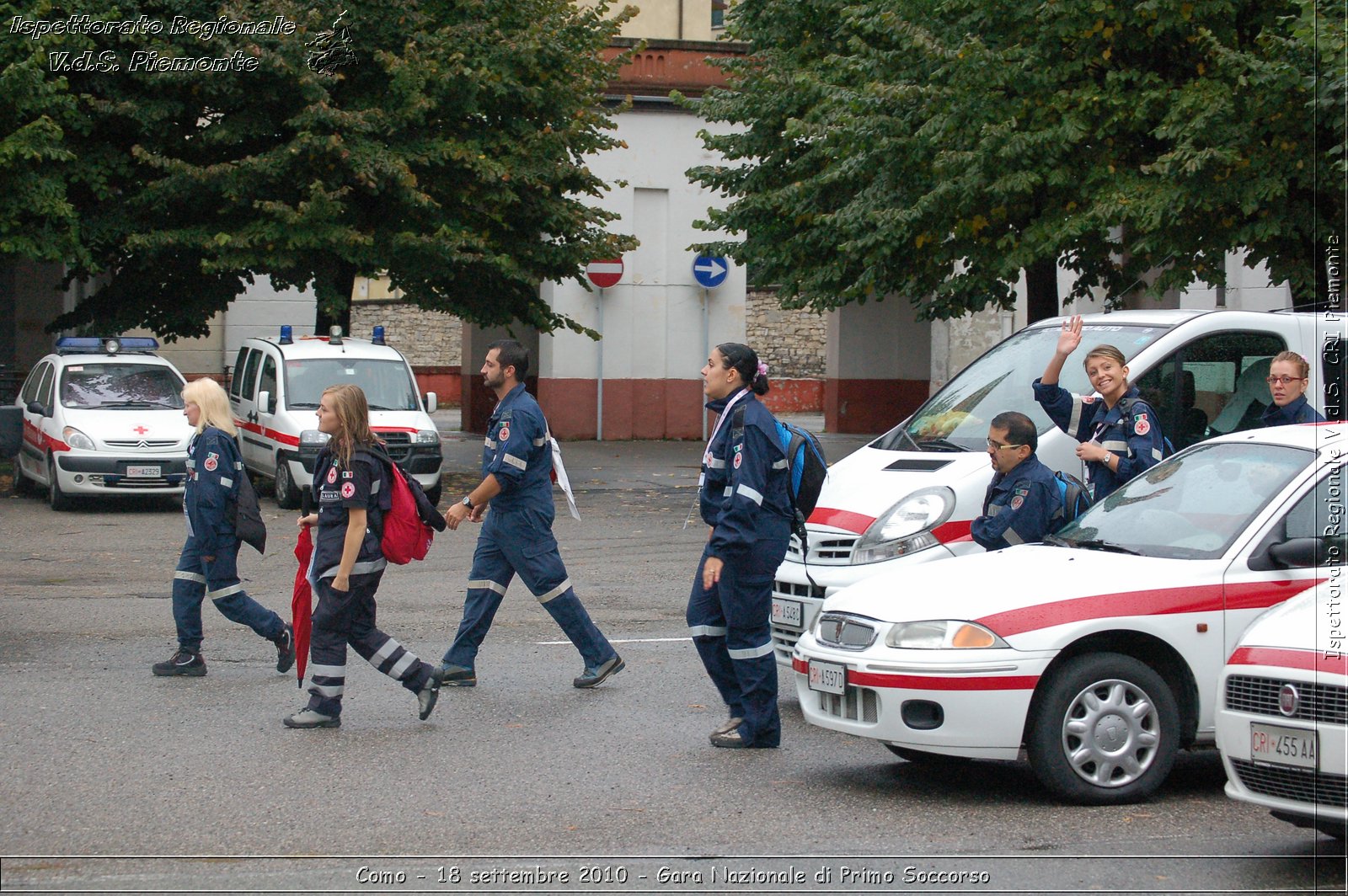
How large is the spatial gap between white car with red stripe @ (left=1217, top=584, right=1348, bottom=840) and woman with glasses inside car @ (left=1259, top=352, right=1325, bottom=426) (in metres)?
3.31

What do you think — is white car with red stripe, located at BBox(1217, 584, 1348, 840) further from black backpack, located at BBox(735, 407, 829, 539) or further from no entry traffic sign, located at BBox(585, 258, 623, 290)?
no entry traffic sign, located at BBox(585, 258, 623, 290)

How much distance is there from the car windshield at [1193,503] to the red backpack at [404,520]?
3039mm

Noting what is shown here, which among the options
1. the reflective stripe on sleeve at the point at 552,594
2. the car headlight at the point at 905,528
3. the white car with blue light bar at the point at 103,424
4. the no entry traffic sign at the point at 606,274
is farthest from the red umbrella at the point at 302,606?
the no entry traffic sign at the point at 606,274

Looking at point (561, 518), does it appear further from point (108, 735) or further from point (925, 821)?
point (925, 821)

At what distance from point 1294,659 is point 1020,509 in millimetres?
2353

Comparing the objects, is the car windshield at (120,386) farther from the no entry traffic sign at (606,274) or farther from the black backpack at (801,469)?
the black backpack at (801,469)

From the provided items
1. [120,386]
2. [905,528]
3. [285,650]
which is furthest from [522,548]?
[120,386]

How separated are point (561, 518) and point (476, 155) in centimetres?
516

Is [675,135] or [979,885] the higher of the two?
[675,135]

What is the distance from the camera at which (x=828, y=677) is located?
259 inches

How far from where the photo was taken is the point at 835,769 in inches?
276

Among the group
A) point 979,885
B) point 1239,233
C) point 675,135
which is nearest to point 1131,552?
point 979,885

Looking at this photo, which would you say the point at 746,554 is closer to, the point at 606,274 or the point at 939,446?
the point at 939,446

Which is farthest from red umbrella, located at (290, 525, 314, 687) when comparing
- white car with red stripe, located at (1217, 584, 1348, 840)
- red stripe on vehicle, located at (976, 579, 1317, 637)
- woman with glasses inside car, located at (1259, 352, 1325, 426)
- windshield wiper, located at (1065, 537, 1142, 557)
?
woman with glasses inside car, located at (1259, 352, 1325, 426)
